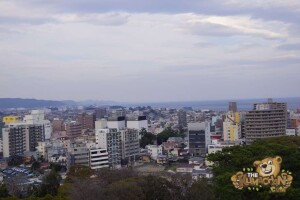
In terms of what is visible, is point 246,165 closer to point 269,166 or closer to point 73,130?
point 269,166

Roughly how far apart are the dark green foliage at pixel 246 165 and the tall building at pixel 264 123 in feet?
75.6

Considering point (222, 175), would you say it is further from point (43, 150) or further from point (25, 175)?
point (43, 150)

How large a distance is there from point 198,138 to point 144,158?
179 inches

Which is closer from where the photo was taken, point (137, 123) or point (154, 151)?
point (154, 151)

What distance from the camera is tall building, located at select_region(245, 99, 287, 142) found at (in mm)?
35125

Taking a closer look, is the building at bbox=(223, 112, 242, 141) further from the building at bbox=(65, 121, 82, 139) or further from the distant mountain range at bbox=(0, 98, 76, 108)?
the distant mountain range at bbox=(0, 98, 76, 108)

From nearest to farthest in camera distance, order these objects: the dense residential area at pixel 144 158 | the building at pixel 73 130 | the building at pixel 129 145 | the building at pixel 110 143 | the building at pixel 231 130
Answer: the dense residential area at pixel 144 158, the building at pixel 110 143, the building at pixel 129 145, the building at pixel 231 130, the building at pixel 73 130

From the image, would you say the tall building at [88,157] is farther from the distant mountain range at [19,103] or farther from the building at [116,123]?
the distant mountain range at [19,103]

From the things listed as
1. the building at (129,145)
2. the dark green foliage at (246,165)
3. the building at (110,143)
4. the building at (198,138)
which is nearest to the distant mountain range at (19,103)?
the building at (129,145)

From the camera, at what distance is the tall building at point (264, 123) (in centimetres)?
3512

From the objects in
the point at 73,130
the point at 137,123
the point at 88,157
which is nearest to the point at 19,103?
the point at 73,130

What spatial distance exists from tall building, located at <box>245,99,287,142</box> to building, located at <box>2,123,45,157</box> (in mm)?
17622
